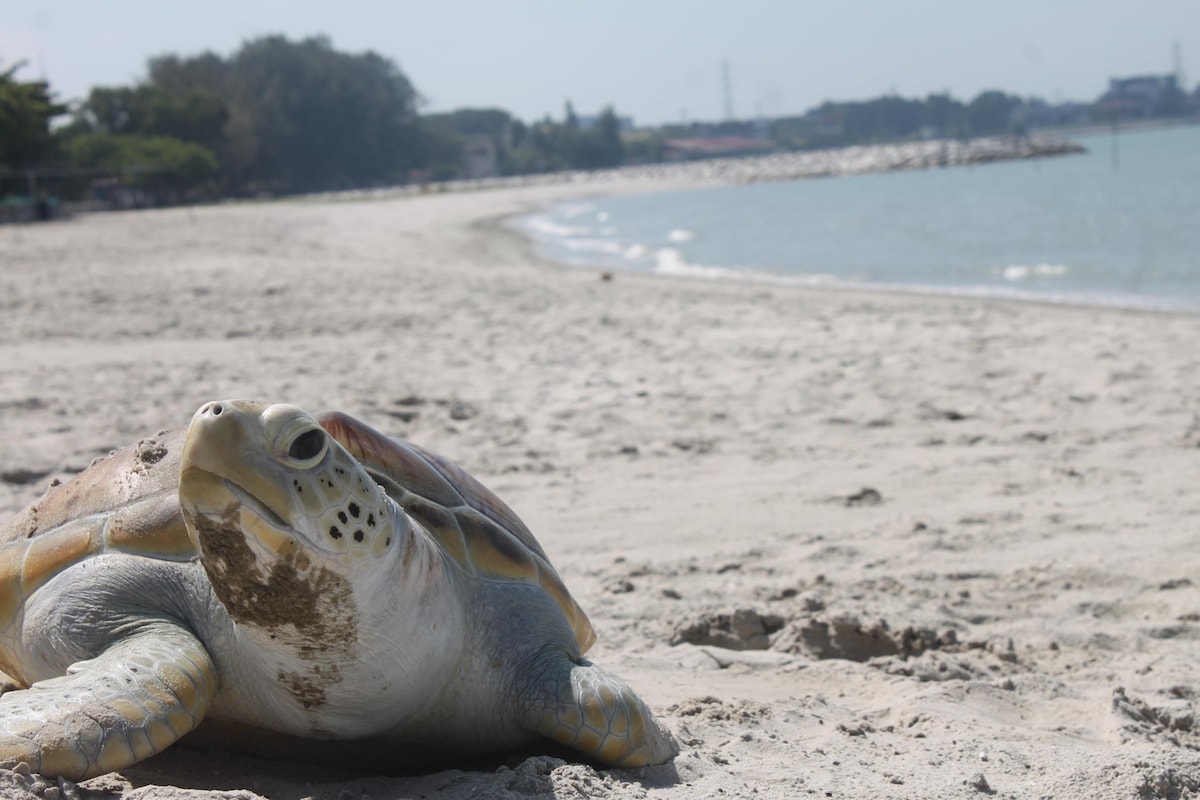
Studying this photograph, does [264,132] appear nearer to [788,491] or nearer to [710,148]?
[710,148]

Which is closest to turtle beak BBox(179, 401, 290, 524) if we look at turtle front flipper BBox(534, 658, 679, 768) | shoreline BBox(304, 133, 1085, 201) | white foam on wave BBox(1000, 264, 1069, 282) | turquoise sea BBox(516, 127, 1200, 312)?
turtle front flipper BBox(534, 658, 679, 768)

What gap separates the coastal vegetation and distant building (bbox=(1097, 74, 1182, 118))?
54 cm

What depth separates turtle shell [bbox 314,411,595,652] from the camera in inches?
87.8

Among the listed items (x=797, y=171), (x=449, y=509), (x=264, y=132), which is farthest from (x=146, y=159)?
(x=449, y=509)

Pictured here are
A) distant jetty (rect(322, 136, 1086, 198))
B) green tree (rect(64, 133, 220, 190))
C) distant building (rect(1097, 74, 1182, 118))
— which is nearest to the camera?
green tree (rect(64, 133, 220, 190))

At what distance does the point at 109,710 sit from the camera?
1789 mm

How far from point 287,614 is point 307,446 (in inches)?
12.2

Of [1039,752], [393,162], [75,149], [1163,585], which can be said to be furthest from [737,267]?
[393,162]

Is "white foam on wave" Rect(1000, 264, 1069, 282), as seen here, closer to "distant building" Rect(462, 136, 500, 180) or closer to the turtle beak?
the turtle beak

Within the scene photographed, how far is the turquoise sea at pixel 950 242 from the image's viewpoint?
14656mm

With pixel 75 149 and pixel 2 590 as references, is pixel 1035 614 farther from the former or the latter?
pixel 75 149

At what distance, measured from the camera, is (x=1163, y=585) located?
11.6 ft

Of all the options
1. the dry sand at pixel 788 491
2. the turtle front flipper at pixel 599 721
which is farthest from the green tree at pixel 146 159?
the turtle front flipper at pixel 599 721

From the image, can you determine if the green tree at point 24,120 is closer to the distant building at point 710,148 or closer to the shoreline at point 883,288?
the shoreline at point 883,288
